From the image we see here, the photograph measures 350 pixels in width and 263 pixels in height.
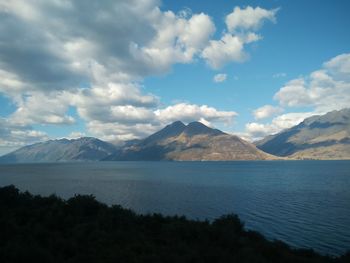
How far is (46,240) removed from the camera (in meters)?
27.5

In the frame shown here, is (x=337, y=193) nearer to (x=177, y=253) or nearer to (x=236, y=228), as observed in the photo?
(x=236, y=228)

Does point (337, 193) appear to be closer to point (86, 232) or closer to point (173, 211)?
point (173, 211)

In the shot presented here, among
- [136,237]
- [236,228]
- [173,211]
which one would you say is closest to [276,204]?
[173,211]

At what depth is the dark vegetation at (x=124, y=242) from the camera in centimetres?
2234

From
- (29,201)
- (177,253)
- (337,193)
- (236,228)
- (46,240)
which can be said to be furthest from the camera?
(337,193)

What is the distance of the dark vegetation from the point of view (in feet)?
73.3

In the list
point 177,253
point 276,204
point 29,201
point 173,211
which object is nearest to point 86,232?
point 177,253

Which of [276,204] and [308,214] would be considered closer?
[308,214]

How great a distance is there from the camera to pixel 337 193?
9756cm

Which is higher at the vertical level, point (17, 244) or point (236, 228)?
point (17, 244)

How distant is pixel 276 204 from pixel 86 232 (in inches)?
2467

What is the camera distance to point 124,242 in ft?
88.7

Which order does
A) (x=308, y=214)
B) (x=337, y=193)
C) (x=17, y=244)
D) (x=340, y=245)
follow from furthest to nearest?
(x=337, y=193) < (x=308, y=214) < (x=340, y=245) < (x=17, y=244)

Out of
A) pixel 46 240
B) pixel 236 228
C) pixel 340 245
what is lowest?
pixel 340 245
